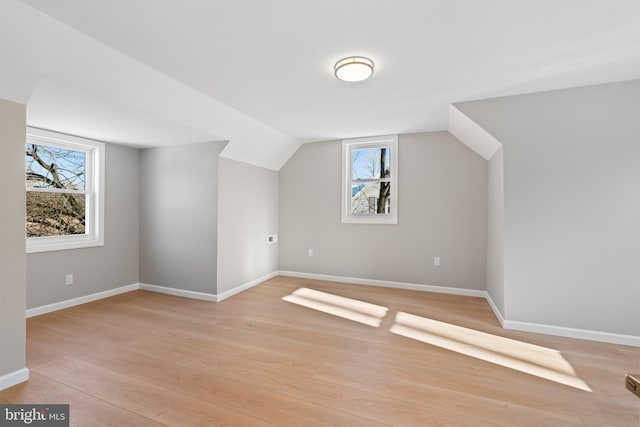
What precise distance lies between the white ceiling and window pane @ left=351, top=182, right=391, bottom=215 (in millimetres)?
1602

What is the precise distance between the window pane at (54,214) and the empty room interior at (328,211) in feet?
0.07

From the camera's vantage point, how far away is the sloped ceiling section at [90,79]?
1.66 metres

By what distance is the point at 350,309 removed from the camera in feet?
11.2

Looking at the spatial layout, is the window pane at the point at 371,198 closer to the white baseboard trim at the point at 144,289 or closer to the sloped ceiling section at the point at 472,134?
the sloped ceiling section at the point at 472,134

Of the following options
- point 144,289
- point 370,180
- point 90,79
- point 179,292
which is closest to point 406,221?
point 370,180

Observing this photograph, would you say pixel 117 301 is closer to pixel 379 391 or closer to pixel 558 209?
pixel 379 391

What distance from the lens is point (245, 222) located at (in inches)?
168

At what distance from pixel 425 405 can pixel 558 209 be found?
2.27 meters

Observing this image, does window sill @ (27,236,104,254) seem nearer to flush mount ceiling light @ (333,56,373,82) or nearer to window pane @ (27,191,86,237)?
window pane @ (27,191,86,237)

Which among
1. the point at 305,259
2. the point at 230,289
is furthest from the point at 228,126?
the point at 305,259

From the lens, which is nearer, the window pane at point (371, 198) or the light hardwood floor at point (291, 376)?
the light hardwood floor at point (291, 376)

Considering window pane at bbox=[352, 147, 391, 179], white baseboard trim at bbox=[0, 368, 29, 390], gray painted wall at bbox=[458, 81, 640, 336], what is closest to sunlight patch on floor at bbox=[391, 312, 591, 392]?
gray painted wall at bbox=[458, 81, 640, 336]

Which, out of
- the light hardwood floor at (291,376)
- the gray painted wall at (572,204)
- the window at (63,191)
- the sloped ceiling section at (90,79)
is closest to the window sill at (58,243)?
the window at (63,191)

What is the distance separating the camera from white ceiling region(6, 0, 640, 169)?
1639 millimetres
